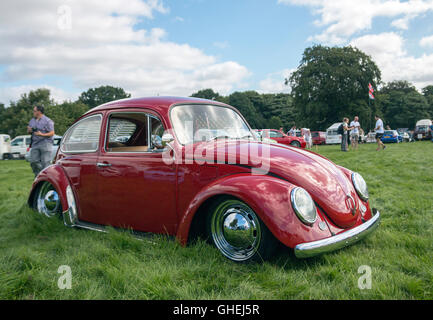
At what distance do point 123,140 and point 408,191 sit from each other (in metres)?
4.87

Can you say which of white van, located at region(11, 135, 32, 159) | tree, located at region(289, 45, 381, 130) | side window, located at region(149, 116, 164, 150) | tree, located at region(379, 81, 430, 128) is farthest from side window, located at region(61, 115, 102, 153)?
tree, located at region(379, 81, 430, 128)

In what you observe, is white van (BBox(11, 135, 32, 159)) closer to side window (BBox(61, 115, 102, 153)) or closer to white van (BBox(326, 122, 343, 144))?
side window (BBox(61, 115, 102, 153))

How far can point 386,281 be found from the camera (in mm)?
2322

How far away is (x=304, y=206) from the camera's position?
2.61m

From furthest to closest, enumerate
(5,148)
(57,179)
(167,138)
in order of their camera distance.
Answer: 1. (5,148)
2. (57,179)
3. (167,138)

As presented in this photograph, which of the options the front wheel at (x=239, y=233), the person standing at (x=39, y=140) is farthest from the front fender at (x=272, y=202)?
the person standing at (x=39, y=140)

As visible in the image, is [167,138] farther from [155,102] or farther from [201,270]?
[201,270]

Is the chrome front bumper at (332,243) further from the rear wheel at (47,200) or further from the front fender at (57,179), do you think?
the rear wheel at (47,200)

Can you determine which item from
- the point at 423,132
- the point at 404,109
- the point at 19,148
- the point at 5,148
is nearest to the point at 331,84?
the point at 423,132

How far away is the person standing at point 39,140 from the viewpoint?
7.21 meters

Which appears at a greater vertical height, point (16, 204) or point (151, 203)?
point (151, 203)

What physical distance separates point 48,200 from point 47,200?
0.03 m
